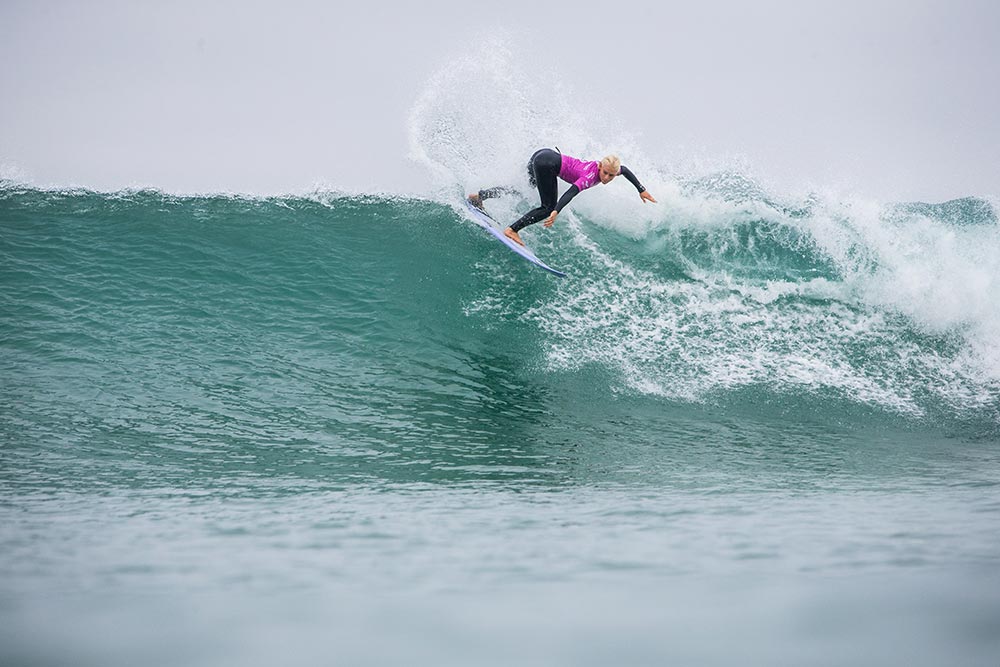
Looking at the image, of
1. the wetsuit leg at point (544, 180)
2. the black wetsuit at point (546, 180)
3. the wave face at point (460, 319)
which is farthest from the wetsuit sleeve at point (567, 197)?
the wave face at point (460, 319)

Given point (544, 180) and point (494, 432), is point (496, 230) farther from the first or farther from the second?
point (494, 432)

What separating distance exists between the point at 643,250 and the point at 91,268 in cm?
726

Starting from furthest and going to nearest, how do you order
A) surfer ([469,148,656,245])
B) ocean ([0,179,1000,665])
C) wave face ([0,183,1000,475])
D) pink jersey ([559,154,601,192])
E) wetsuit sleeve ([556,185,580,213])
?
pink jersey ([559,154,601,192]), surfer ([469,148,656,245]), wetsuit sleeve ([556,185,580,213]), wave face ([0,183,1000,475]), ocean ([0,179,1000,665])

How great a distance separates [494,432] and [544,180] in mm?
3977

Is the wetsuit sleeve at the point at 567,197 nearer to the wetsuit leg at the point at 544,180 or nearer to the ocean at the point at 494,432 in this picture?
the wetsuit leg at the point at 544,180

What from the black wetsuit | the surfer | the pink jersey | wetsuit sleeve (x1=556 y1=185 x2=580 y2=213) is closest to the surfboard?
the surfer

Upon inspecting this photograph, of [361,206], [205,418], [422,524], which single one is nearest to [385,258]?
[361,206]

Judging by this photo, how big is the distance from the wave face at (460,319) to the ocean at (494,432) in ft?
0.15

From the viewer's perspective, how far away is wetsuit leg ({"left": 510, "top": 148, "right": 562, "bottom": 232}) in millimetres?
8359

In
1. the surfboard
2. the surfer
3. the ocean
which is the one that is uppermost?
the surfer

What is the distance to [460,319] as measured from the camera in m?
8.18

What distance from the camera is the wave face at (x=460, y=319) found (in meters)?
6.04

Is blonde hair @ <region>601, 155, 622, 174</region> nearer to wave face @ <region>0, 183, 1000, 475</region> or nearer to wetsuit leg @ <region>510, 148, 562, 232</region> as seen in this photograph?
wetsuit leg @ <region>510, 148, 562, 232</region>

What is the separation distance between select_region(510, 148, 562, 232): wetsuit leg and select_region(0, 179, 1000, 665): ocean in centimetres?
84
